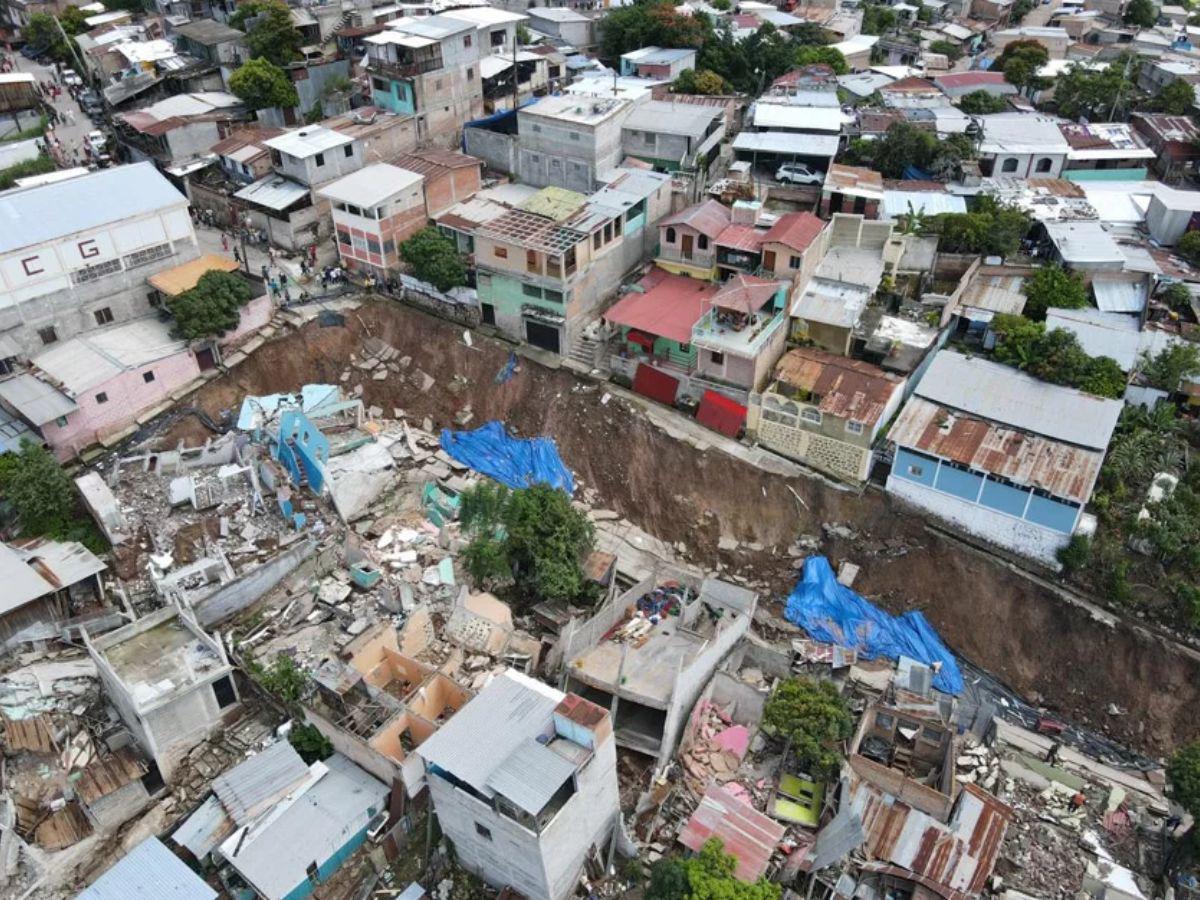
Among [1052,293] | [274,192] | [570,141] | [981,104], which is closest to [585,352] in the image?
[570,141]

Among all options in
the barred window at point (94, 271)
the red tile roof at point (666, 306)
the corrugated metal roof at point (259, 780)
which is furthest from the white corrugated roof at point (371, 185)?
the corrugated metal roof at point (259, 780)

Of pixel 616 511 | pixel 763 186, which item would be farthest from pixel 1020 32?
pixel 616 511

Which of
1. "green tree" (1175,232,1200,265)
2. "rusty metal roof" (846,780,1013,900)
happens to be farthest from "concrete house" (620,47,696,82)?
"rusty metal roof" (846,780,1013,900)

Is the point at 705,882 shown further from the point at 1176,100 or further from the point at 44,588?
the point at 1176,100

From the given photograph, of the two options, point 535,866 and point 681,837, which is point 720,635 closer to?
point 681,837

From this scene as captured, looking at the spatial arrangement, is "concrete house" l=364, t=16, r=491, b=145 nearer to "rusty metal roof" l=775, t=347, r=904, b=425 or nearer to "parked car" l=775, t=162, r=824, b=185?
"parked car" l=775, t=162, r=824, b=185

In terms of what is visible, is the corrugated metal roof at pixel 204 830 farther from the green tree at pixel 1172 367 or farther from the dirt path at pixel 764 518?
the green tree at pixel 1172 367
